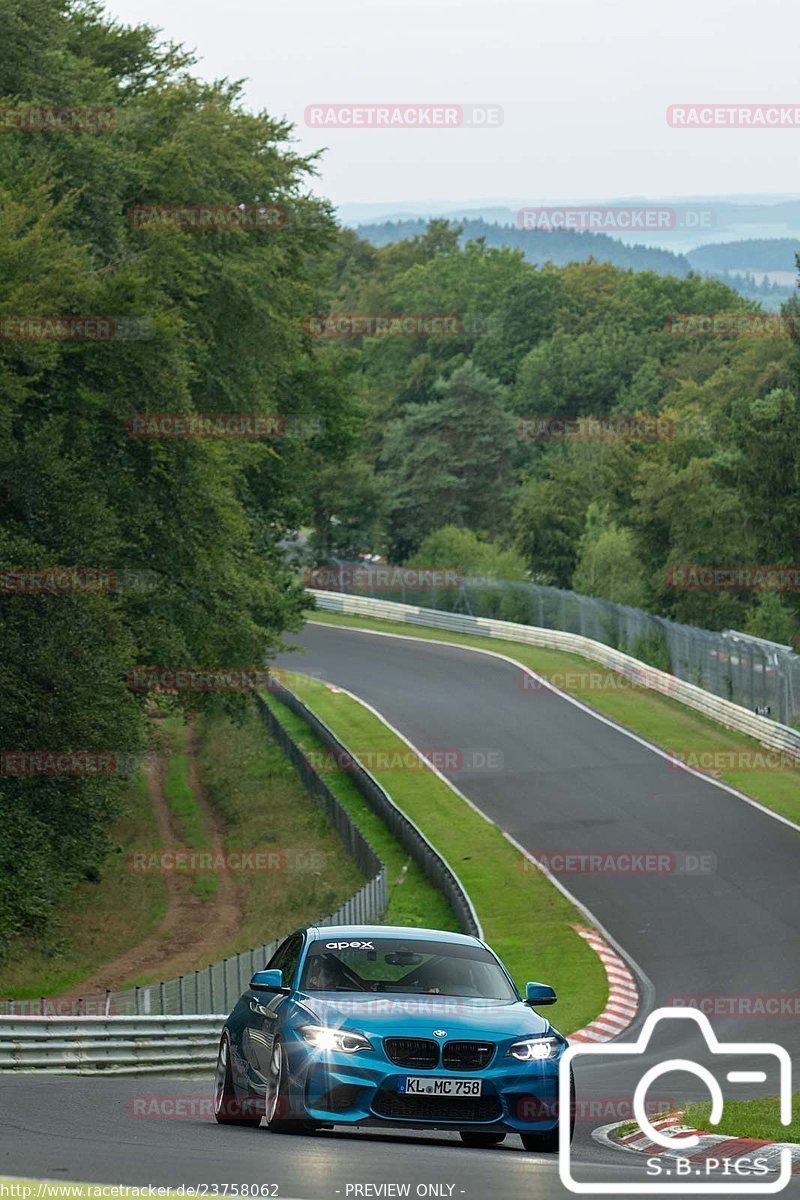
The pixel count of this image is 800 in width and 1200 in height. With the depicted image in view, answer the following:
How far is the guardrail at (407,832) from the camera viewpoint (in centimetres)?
2966

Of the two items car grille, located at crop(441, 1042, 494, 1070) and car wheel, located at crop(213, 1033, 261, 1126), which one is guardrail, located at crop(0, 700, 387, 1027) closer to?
car wheel, located at crop(213, 1033, 261, 1126)

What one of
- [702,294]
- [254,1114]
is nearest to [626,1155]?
[254,1114]

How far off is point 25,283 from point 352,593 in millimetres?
55511

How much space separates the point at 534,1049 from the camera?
440 inches

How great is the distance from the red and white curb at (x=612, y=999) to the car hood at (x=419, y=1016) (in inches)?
441

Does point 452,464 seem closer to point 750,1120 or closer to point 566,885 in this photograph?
point 566,885

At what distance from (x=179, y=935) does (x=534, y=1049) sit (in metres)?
22.0

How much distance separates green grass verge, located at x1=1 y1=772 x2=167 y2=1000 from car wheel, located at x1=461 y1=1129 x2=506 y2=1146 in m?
16.5

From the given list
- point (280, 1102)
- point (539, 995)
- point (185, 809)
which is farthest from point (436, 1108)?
point (185, 809)

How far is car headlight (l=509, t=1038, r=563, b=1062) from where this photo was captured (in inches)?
436

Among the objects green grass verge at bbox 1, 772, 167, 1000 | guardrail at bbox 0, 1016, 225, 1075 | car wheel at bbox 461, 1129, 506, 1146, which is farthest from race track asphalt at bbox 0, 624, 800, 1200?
green grass verge at bbox 1, 772, 167, 1000

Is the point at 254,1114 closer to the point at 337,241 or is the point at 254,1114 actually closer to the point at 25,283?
the point at 25,283

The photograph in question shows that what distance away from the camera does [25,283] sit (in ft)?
90.3

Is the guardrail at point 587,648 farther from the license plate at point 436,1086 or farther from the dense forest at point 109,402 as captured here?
the license plate at point 436,1086
